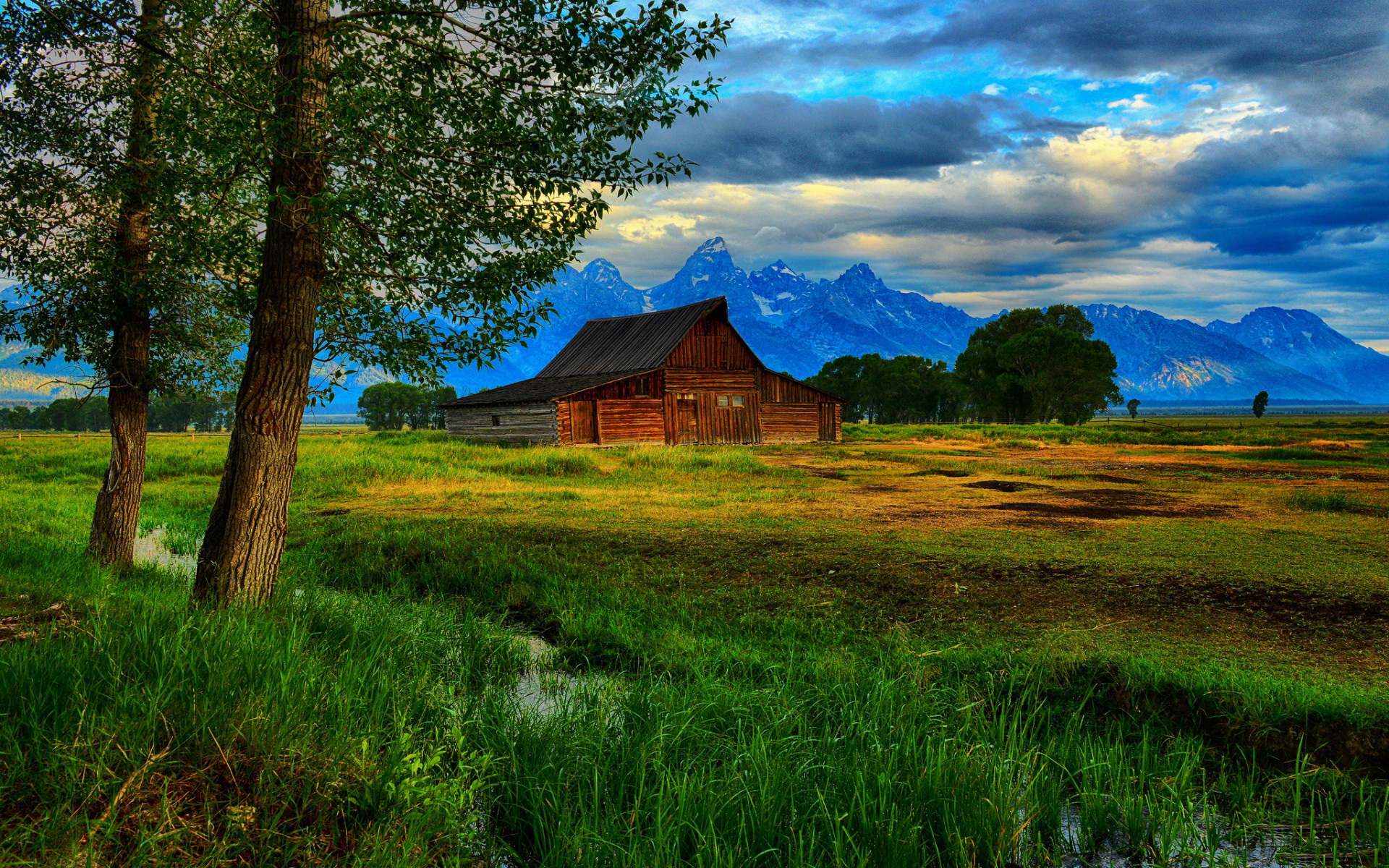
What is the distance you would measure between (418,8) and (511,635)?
6.32m

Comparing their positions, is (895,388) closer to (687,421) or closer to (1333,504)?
(687,421)

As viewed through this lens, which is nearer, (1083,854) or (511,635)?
(1083,854)

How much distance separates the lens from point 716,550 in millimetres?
11992

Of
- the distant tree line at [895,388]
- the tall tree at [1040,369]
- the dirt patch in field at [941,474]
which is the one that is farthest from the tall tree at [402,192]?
the distant tree line at [895,388]

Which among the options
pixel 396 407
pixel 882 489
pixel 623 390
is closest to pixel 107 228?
pixel 882 489

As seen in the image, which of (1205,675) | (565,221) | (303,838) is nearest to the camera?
(303,838)

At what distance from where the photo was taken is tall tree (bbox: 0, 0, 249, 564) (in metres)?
8.71

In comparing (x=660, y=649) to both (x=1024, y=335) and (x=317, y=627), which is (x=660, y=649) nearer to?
(x=317, y=627)

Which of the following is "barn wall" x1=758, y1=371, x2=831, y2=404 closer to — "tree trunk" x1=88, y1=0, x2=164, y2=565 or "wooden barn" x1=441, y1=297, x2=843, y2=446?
"wooden barn" x1=441, y1=297, x2=843, y2=446

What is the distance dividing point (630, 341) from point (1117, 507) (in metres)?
32.8

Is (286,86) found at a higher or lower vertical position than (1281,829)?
higher

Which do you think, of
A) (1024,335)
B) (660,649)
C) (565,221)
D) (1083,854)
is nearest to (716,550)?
(660,649)

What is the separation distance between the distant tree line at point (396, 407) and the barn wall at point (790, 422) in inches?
3460

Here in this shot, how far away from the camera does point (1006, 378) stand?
75188 millimetres
